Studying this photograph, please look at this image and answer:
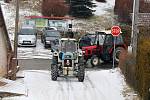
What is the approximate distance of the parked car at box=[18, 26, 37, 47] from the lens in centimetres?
4403

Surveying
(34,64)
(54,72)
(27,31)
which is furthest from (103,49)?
(27,31)

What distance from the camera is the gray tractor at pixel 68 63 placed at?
23.2 meters

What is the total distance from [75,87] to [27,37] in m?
23.5

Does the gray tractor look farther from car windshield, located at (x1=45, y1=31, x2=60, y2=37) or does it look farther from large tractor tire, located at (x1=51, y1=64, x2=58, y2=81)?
car windshield, located at (x1=45, y1=31, x2=60, y2=37)

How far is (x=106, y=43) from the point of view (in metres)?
32.7

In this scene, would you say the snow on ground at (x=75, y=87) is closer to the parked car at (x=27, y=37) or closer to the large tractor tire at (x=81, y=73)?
the large tractor tire at (x=81, y=73)

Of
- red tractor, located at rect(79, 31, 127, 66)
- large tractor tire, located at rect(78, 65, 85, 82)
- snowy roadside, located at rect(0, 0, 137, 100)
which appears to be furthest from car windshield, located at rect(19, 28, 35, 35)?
large tractor tire, located at rect(78, 65, 85, 82)

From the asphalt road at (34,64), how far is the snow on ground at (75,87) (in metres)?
3.83

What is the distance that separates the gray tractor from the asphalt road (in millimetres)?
5530

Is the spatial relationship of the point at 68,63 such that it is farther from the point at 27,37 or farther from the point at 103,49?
the point at 27,37

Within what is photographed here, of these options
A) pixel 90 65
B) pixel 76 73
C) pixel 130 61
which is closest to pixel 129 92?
pixel 130 61

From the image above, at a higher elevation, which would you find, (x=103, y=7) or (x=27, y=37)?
(x=103, y=7)

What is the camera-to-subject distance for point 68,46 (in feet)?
80.3

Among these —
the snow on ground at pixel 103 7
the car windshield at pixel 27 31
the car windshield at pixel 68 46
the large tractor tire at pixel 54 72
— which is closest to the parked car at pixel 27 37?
the car windshield at pixel 27 31
